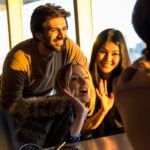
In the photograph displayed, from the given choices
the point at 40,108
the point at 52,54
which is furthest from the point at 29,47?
the point at 40,108

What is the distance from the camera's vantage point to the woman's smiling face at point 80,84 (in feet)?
7.04

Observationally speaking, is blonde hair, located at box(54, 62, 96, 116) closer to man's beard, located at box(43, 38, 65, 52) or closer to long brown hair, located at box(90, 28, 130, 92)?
long brown hair, located at box(90, 28, 130, 92)

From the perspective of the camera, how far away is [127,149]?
1.49m

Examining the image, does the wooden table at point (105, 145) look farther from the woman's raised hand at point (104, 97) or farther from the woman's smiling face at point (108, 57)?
the woman's smiling face at point (108, 57)

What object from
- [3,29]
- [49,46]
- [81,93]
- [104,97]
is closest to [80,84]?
[81,93]

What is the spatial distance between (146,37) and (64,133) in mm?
1191

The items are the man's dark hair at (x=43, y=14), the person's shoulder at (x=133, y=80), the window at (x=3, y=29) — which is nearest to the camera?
the person's shoulder at (x=133, y=80)

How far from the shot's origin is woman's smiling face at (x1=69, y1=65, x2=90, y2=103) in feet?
7.04

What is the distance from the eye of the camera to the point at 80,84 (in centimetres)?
217

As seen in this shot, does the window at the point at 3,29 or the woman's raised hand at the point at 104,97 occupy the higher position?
the window at the point at 3,29

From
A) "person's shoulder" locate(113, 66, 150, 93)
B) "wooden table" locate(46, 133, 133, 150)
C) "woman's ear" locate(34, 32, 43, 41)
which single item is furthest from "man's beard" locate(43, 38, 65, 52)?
"person's shoulder" locate(113, 66, 150, 93)

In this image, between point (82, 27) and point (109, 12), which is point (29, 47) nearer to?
point (109, 12)

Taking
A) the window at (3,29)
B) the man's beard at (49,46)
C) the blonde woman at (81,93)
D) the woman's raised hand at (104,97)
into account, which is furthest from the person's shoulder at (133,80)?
the window at (3,29)

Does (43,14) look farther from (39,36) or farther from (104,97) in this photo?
(104,97)
